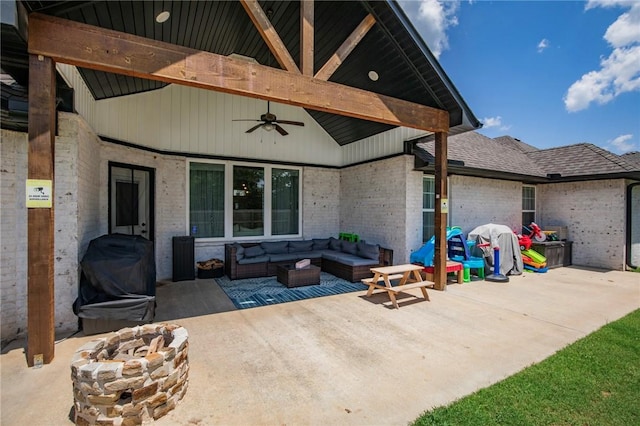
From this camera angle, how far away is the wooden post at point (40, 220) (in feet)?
9.37

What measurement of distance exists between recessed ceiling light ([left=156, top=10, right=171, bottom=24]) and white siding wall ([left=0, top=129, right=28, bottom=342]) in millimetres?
2387

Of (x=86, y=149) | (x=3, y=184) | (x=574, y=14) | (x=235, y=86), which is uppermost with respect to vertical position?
(x=574, y=14)

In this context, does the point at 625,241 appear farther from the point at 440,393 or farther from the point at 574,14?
the point at 440,393

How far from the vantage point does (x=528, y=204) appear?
1028 cm

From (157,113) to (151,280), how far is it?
418 cm

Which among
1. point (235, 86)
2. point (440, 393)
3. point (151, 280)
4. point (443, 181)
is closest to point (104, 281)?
point (151, 280)

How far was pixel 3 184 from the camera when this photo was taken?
3.48 m

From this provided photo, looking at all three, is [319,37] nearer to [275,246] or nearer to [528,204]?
[275,246]

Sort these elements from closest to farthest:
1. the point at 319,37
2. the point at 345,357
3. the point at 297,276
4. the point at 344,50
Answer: the point at 345,357
the point at 344,50
the point at 319,37
the point at 297,276

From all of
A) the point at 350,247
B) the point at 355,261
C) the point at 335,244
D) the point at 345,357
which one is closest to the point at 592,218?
the point at 350,247

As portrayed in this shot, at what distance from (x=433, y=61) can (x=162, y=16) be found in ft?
14.5

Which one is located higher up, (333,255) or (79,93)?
(79,93)

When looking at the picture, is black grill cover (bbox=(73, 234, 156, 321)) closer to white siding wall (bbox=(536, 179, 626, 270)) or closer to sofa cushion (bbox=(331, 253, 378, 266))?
sofa cushion (bbox=(331, 253, 378, 266))

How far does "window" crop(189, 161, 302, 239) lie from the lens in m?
7.40
